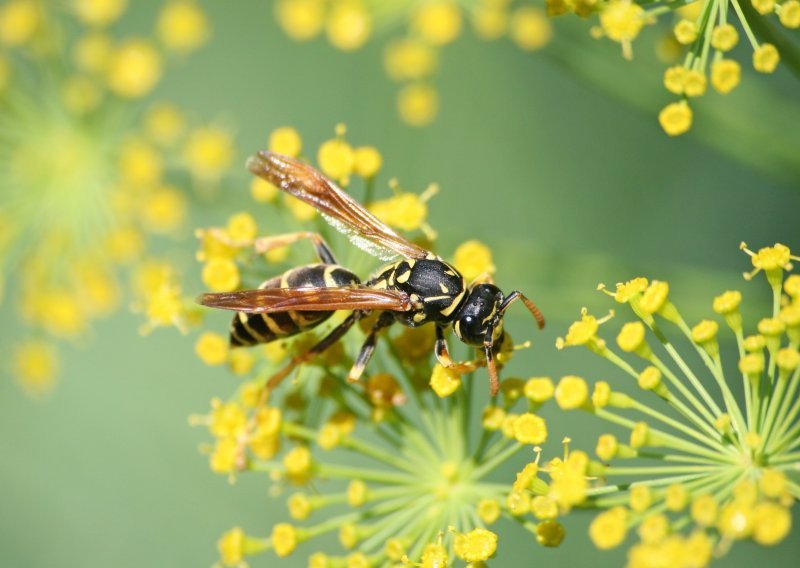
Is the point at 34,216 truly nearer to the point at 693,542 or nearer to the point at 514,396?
the point at 514,396

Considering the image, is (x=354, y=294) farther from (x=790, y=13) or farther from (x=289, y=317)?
(x=790, y=13)

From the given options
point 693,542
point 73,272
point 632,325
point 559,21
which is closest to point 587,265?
point 559,21

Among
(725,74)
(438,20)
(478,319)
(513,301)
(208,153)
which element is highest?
(438,20)

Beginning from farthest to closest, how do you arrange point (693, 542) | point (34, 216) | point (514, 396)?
point (34, 216) → point (514, 396) → point (693, 542)

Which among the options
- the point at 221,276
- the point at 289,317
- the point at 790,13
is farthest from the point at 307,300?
the point at 790,13

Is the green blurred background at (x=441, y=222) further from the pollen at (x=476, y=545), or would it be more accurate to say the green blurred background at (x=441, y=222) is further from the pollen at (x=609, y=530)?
the pollen at (x=609, y=530)

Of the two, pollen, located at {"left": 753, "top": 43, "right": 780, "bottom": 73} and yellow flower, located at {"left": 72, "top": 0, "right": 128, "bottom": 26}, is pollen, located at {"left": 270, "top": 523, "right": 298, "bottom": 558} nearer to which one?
pollen, located at {"left": 753, "top": 43, "right": 780, "bottom": 73}
